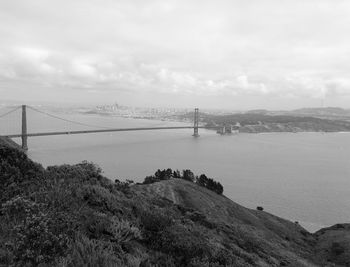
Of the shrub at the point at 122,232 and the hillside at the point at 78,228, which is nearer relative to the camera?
the hillside at the point at 78,228

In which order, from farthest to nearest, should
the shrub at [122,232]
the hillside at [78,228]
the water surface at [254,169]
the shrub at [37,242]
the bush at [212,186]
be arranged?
the water surface at [254,169]
the bush at [212,186]
the shrub at [122,232]
the hillside at [78,228]
the shrub at [37,242]

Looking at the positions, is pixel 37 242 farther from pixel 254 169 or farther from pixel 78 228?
pixel 254 169

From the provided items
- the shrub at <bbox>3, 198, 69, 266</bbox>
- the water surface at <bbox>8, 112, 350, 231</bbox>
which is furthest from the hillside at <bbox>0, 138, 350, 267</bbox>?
the water surface at <bbox>8, 112, 350, 231</bbox>

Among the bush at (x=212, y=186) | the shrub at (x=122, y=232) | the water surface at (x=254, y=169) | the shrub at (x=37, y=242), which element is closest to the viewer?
the shrub at (x=37, y=242)

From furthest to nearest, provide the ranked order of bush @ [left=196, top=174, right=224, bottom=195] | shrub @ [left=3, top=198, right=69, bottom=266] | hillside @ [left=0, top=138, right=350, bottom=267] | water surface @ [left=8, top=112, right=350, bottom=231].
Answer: water surface @ [left=8, top=112, right=350, bottom=231] < bush @ [left=196, top=174, right=224, bottom=195] < hillside @ [left=0, top=138, right=350, bottom=267] < shrub @ [left=3, top=198, right=69, bottom=266]

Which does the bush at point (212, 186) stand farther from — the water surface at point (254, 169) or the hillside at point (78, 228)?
the hillside at point (78, 228)

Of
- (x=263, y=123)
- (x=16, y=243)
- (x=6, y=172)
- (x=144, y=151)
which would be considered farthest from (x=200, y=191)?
(x=263, y=123)

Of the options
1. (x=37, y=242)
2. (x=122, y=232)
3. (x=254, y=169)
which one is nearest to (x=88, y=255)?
(x=37, y=242)

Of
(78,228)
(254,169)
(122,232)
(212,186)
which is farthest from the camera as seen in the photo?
(254,169)

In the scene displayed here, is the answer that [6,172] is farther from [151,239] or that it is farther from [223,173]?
[223,173]

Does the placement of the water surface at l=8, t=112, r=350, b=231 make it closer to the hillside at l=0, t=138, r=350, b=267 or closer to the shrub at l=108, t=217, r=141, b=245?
the hillside at l=0, t=138, r=350, b=267

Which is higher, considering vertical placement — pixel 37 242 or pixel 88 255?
pixel 37 242

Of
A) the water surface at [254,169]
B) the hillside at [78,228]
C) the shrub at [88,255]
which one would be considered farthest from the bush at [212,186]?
the shrub at [88,255]
